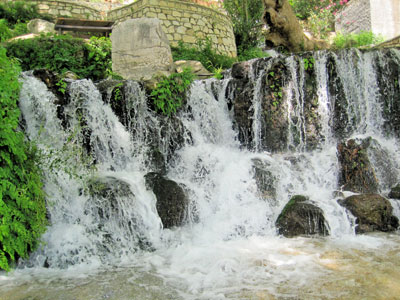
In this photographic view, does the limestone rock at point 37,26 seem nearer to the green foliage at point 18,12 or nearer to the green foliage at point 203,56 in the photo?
the green foliage at point 18,12

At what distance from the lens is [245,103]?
29.5ft

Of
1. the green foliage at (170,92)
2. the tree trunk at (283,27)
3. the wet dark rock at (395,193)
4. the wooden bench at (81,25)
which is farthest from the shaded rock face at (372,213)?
the wooden bench at (81,25)

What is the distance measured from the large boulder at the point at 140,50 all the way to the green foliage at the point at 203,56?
3.32m

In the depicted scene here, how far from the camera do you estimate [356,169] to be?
23.1 ft

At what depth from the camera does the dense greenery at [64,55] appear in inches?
423

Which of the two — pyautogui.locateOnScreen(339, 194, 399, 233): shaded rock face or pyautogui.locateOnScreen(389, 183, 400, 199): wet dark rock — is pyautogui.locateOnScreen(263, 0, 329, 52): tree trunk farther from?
pyautogui.locateOnScreen(339, 194, 399, 233): shaded rock face

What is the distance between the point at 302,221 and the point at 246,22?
45.5 feet

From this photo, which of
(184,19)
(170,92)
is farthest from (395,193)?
(184,19)

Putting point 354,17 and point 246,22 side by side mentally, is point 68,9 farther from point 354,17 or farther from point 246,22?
point 354,17

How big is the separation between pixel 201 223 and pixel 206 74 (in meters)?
6.20

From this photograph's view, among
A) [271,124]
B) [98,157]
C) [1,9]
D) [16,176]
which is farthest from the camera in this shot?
[1,9]

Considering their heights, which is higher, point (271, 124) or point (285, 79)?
point (285, 79)

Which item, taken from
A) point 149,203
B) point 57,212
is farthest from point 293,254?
point 57,212

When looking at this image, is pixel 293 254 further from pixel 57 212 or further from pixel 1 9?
pixel 1 9
